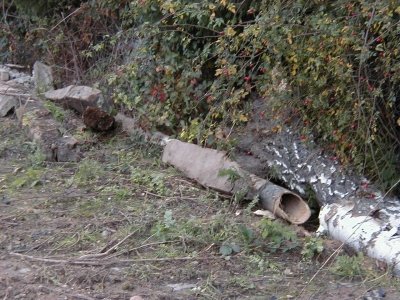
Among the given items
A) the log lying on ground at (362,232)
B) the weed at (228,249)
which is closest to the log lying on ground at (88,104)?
the log lying on ground at (362,232)

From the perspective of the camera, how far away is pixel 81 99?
8500mm

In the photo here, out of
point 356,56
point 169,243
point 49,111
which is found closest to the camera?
point 169,243

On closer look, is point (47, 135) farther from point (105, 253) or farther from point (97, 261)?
point (97, 261)

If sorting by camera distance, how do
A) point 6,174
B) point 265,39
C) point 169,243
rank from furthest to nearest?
point 6,174, point 265,39, point 169,243

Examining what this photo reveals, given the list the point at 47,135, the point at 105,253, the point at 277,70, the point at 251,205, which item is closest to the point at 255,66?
the point at 277,70

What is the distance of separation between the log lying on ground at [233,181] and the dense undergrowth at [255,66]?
35 centimetres

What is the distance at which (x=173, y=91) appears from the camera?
798 centimetres

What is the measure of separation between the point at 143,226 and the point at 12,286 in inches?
48.0

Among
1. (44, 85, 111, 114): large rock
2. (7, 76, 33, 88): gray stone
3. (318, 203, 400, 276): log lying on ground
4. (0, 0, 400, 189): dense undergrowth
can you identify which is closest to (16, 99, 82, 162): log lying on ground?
(44, 85, 111, 114): large rock

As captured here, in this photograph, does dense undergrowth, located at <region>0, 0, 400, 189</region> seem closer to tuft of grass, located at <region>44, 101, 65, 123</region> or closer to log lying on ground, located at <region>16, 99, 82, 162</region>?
tuft of grass, located at <region>44, 101, 65, 123</region>

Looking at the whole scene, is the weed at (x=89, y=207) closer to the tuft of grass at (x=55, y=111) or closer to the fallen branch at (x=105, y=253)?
the fallen branch at (x=105, y=253)

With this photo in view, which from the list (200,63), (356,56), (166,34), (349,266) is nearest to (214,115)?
(200,63)

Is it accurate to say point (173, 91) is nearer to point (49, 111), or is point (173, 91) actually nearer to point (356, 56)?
point (49, 111)

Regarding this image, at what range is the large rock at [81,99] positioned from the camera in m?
8.48
